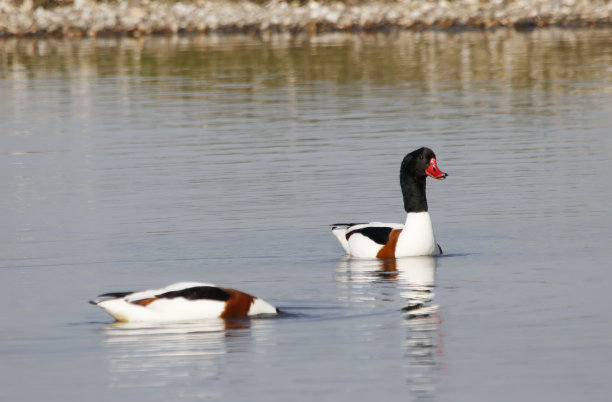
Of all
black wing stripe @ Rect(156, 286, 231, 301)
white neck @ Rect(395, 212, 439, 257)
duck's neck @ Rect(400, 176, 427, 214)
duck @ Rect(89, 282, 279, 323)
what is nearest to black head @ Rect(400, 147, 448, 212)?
duck's neck @ Rect(400, 176, 427, 214)

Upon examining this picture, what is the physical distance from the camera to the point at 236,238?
49.8 ft

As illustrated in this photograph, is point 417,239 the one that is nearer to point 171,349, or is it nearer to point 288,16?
point 171,349

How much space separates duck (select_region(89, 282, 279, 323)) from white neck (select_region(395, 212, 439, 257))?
3.32 metres

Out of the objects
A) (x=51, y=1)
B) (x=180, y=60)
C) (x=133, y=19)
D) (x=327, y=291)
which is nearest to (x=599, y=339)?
(x=327, y=291)

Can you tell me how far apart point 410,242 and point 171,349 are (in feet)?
15.1

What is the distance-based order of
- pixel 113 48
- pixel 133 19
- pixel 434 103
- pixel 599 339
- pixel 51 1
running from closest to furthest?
pixel 599 339
pixel 434 103
pixel 113 48
pixel 133 19
pixel 51 1

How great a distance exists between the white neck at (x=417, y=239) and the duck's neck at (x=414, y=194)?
4.8 inches

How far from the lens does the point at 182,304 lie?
11.0 m

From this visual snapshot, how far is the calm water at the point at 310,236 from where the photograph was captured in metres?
9.63

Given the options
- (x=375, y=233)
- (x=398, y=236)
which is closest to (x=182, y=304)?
(x=375, y=233)

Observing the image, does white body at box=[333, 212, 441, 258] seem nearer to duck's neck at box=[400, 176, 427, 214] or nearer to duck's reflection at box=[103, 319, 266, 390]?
duck's neck at box=[400, 176, 427, 214]

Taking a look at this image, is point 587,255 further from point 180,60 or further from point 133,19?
point 133,19

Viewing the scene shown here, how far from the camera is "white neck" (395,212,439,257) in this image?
46.3 feet

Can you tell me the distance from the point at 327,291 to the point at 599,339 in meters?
3.06
